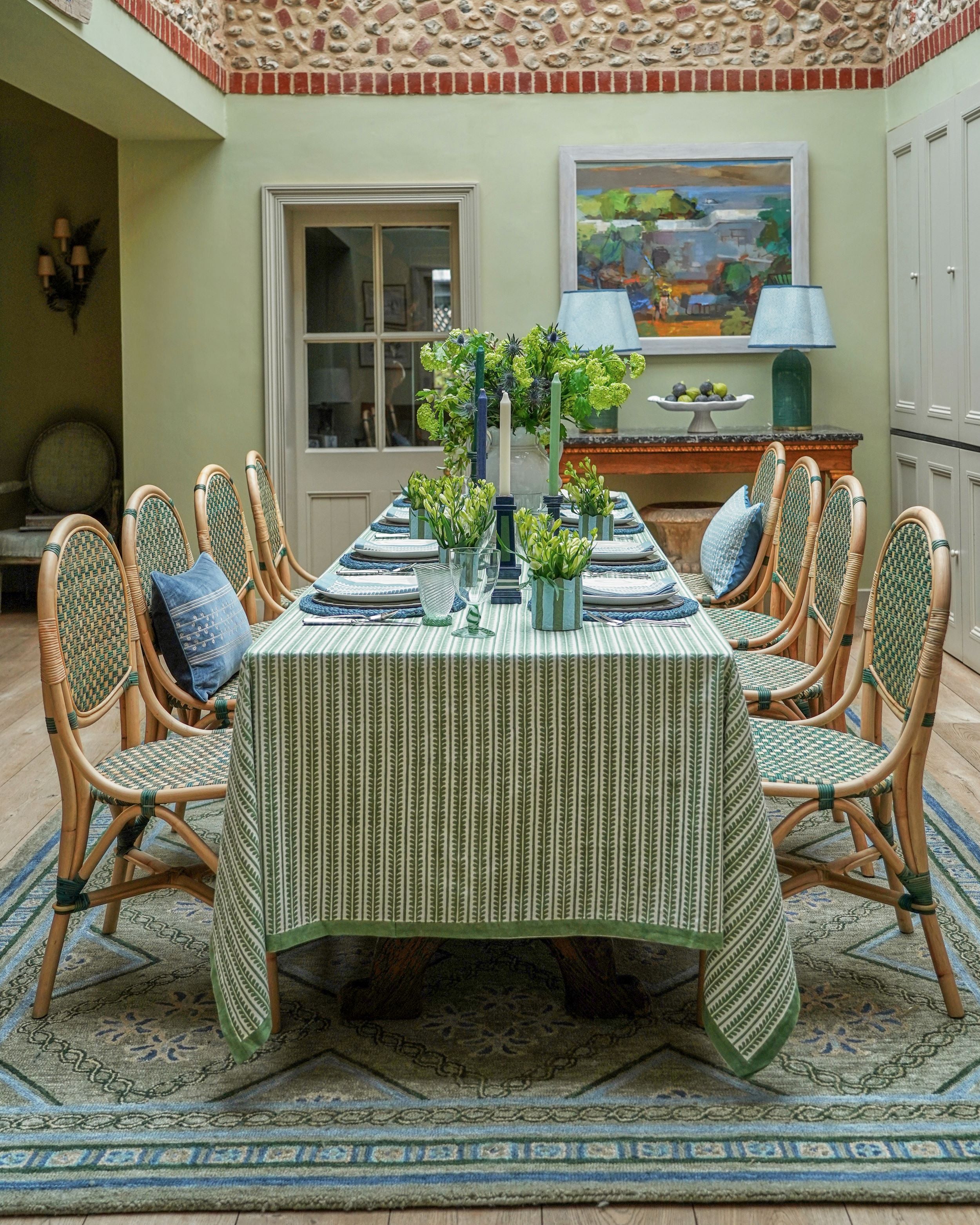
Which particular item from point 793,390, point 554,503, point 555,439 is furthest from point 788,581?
point 793,390

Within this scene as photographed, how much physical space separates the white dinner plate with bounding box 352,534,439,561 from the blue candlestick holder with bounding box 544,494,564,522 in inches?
11.4

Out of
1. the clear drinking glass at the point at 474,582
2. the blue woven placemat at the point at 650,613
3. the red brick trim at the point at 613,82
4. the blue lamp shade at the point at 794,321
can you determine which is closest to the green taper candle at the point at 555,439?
the clear drinking glass at the point at 474,582

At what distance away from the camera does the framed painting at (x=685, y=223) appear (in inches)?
233

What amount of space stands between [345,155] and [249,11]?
2.50 feet

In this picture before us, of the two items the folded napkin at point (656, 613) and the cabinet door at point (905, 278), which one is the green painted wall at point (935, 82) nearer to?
the cabinet door at point (905, 278)

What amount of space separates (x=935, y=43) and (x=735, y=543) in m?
2.77

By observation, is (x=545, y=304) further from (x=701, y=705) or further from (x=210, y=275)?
(x=701, y=705)

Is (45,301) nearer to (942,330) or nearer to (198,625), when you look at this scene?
(942,330)

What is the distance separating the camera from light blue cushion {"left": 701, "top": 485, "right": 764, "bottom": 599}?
Answer: 3.75 meters

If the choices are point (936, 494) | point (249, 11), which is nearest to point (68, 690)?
point (936, 494)

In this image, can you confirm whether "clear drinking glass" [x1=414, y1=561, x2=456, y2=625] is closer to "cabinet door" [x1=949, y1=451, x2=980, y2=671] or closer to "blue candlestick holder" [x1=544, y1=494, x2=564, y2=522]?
"blue candlestick holder" [x1=544, y1=494, x2=564, y2=522]

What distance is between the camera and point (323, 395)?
635 cm

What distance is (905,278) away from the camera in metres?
5.76

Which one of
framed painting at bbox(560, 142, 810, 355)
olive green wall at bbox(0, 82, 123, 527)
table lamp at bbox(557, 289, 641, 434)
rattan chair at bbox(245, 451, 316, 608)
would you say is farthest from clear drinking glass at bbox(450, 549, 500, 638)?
olive green wall at bbox(0, 82, 123, 527)
